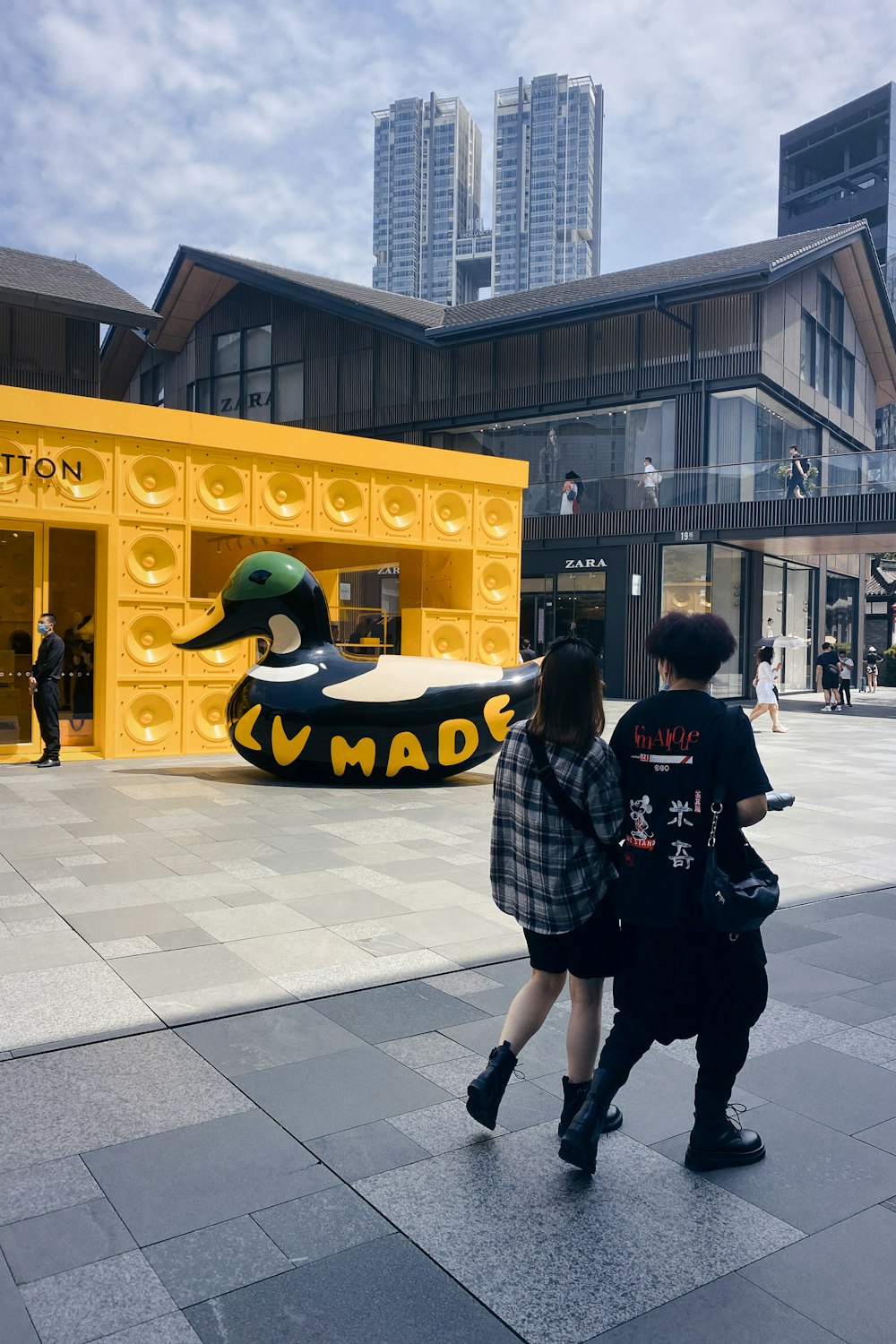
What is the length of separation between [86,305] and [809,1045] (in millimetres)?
24686

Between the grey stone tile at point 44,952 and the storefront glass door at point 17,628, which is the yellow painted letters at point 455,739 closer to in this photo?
the storefront glass door at point 17,628

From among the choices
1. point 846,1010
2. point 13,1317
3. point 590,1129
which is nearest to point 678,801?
point 590,1129

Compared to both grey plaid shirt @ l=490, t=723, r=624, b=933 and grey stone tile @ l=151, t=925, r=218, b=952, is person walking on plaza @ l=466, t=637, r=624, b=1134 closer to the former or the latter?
grey plaid shirt @ l=490, t=723, r=624, b=933

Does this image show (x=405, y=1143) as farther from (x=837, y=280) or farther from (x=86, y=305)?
(x=837, y=280)

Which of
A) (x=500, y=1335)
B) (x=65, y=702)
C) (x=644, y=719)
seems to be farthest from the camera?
(x=65, y=702)

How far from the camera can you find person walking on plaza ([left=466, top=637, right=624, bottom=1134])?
3.46 meters

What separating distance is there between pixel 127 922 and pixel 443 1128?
117 inches

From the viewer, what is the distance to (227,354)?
35500 millimetres

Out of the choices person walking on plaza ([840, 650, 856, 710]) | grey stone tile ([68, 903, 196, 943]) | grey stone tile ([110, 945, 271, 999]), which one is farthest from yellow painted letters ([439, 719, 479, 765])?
person walking on plaza ([840, 650, 856, 710])

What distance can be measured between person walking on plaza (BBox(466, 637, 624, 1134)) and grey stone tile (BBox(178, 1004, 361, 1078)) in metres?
0.95

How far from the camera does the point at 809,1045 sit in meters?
4.50

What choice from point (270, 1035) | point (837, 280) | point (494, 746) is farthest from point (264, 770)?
point (837, 280)

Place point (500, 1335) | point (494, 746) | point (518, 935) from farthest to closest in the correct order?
point (494, 746) → point (518, 935) → point (500, 1335)

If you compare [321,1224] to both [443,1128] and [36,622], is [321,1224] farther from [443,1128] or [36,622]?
[36,622]
